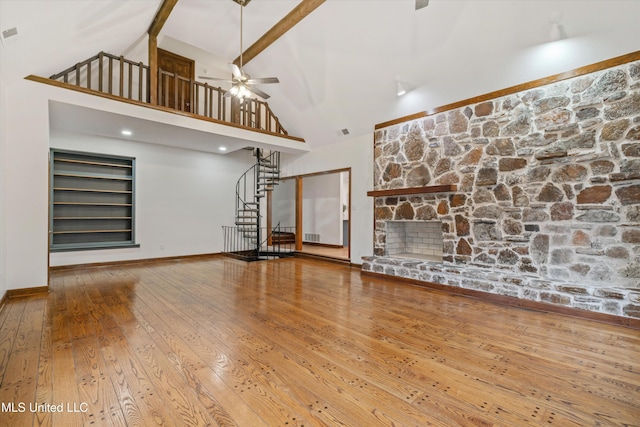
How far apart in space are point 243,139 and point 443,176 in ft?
13.7

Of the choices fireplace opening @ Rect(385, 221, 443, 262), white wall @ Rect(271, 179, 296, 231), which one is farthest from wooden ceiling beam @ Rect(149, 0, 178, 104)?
Result: white wall @ Rect(271, 179, 296, 231)

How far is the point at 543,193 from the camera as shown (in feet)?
13.2

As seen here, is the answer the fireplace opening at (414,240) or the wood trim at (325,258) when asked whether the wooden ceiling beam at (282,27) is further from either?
the wood trim at (325,258)

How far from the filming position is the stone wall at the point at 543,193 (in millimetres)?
3434

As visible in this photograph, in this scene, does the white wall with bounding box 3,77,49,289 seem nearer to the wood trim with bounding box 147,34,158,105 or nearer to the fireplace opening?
the wood trim with bounding box 147,34,158,105

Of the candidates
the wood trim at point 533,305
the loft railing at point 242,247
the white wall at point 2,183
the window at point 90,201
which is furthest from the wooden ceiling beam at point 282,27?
the wood trim at point 533,305

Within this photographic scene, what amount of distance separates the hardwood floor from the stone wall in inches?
26.0

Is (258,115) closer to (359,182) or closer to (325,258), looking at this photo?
(359,182)

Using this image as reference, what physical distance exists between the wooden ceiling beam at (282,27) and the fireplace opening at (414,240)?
3.99 meters

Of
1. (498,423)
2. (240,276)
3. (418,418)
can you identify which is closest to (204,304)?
(240,276)

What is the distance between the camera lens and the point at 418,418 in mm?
1666

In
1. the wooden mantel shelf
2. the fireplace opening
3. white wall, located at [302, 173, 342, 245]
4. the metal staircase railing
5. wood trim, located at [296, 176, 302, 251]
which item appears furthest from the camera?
white wall, located at [302, 173, 342, 245]

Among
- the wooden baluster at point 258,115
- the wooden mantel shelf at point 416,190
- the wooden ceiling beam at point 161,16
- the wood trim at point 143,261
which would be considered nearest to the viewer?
the wooden ceiling beam at point 161,16

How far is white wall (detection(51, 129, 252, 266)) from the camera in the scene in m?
6.27
